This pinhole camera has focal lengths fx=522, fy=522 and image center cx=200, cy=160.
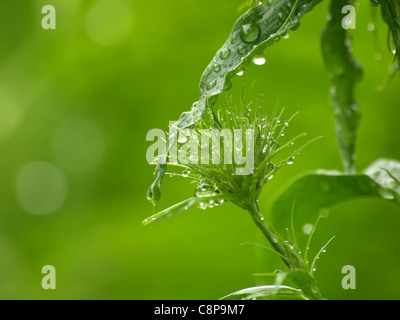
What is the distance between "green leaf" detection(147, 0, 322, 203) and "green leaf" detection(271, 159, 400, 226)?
8.1 inches

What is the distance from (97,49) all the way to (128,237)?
56 cm

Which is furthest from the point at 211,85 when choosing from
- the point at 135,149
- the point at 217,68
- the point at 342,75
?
the point at 135,149

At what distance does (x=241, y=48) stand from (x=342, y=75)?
212 mm

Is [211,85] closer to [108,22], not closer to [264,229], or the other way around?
[264,229]

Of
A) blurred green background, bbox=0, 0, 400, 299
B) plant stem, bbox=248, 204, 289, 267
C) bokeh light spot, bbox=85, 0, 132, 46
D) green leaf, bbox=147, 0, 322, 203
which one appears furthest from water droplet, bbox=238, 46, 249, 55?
bokeh light spot, bbox=85, 0, 132, 46

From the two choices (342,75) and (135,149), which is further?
(135,149)

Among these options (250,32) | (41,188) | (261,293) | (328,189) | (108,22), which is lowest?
(261,293)

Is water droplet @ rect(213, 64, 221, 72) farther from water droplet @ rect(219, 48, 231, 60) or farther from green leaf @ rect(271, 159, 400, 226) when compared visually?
green leaf @ rect(271, 159, 400, 226)

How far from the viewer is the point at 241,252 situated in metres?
1.39

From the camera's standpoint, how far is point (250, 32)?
444mm

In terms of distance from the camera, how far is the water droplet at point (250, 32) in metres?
0.44

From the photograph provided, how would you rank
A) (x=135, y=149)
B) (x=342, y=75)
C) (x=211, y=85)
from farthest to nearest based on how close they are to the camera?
(x=135, y=149)
(x=342, y=75)
(x=211, y=85)

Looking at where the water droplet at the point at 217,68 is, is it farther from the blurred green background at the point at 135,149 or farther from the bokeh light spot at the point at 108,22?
the bokeh light spot at the point at 108,22

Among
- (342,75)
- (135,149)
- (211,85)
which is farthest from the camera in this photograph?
(135,149)
